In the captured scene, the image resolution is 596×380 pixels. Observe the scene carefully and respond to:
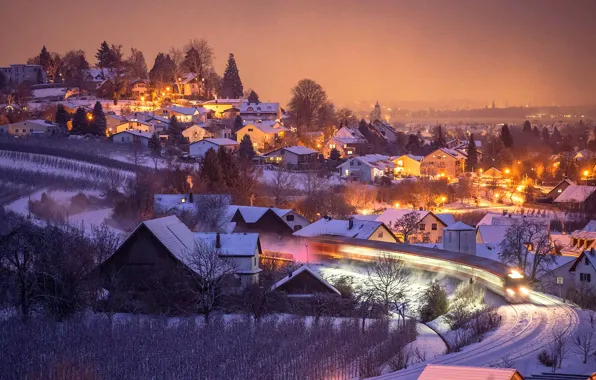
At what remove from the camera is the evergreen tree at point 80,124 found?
1993 inches

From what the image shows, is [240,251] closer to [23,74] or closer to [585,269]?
[585,269]

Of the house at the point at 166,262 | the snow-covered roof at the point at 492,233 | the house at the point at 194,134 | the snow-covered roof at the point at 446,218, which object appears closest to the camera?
the house at the point at 166,262

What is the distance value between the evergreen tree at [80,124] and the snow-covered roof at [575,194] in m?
27.1

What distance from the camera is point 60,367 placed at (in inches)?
604

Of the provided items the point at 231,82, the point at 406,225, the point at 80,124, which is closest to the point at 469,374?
the point at 406,225

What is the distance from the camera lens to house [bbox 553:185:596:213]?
4600cm

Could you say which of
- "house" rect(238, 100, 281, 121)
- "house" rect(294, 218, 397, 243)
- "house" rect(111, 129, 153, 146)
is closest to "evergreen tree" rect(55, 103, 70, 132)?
"house" rect(111, 129, 153, 146)

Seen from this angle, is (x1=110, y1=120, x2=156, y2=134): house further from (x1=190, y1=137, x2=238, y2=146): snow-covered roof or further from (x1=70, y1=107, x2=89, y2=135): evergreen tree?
(x1=190, y1=137, x2=238, y2=146): snow-covered roof

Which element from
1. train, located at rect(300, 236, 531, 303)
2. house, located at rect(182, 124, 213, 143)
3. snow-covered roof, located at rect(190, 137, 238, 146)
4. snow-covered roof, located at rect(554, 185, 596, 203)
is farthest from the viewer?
house, located at rect(182, 124, 213, 143)

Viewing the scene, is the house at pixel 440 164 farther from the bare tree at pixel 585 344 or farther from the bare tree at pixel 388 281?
the bare tree at pixel 585 344

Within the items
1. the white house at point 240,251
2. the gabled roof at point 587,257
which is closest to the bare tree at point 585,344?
the white house at point 240,251

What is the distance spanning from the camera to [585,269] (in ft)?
94.6

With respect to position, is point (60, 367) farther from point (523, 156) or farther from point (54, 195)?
point (523, 156)

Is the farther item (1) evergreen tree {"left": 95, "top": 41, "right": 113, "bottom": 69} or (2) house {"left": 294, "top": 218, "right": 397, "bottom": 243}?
(1) evergreen tree {"left": 95, "top": 41, "right": 113, "bottom": 69}
